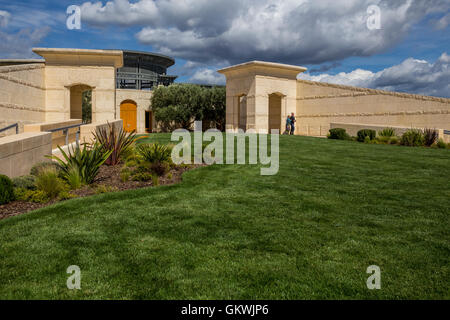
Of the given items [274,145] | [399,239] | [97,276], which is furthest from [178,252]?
[274,145]

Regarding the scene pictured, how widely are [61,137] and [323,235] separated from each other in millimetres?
12246

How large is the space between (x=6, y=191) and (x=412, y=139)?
1765 cm

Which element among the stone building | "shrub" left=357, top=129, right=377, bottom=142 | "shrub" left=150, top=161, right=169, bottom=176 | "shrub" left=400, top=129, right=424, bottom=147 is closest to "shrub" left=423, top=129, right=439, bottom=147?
"shrub" left=400, top=129, right=424, bottom=147

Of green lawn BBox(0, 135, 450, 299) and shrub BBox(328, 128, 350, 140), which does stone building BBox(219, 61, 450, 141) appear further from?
green lawn BBox(0, 135, 450, 299)

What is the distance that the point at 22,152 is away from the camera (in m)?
8.90

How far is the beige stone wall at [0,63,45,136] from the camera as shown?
54.2 ft

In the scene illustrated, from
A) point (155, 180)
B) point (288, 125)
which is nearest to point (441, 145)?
point (288, 125)

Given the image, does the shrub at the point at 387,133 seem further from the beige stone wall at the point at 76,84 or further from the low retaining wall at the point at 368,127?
the beige stone wall at the point at 76,84

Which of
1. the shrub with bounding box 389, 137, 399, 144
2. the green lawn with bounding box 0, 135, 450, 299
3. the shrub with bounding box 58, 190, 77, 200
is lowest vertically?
the green lawn with bounding box 0, 135, 450, 299

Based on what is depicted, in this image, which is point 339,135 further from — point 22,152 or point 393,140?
point 22,152

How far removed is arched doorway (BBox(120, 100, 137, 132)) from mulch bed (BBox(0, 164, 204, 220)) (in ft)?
89.2

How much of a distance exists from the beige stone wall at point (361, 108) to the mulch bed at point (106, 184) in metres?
16.5

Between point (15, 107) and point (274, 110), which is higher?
point (274, 110)
